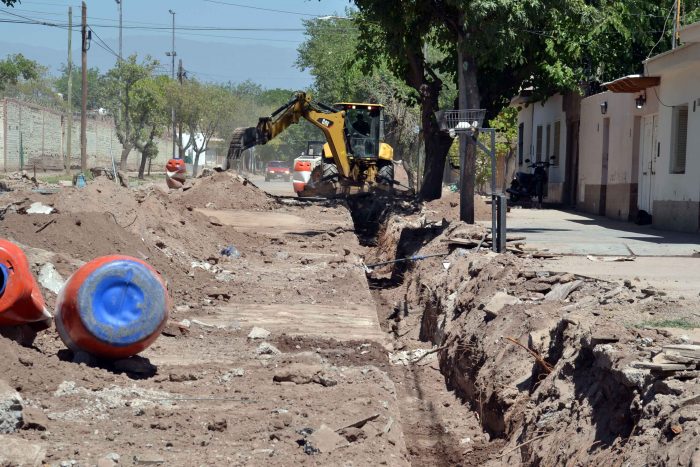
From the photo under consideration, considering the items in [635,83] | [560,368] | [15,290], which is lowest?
[560,368]

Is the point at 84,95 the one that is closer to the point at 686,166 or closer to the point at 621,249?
the point at 686,166

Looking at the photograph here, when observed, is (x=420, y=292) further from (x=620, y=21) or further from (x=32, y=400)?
(x=620, y=21)

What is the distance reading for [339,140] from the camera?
29.8m

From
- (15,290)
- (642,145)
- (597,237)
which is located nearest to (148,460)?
(15,290)

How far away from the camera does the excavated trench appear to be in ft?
18.7

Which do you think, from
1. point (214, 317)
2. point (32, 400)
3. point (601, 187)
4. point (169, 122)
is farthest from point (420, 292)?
point (169, 122)

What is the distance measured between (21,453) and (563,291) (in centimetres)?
536

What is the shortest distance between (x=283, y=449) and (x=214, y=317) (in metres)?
6.12

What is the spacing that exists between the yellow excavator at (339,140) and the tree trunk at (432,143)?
267 cm

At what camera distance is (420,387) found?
33.8ft

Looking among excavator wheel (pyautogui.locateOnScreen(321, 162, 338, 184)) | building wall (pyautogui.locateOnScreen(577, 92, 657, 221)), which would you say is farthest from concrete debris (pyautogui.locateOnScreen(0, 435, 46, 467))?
excavator wheel (pyautogui.locateOnScreen(321, 162, 338, 184))

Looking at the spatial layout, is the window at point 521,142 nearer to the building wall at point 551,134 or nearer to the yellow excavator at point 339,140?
the building wall at point 551,134

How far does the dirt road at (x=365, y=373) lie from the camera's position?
20.4 ft

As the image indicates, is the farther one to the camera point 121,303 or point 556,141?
point 556,141
